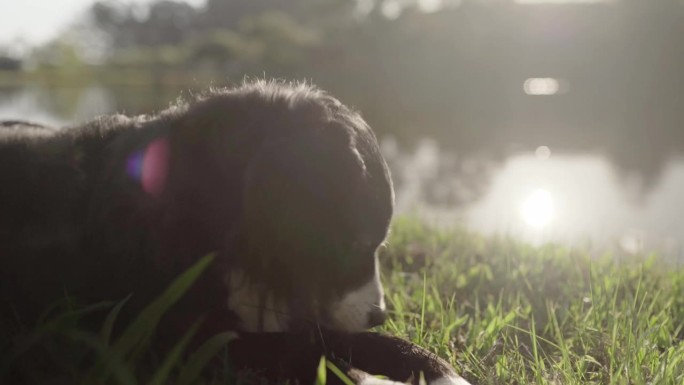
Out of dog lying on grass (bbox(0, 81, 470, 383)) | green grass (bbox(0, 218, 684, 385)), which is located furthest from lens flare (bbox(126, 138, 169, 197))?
green grass (bbox(0, 218, 684, 385))

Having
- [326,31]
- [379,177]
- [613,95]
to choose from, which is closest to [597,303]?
[379,177]

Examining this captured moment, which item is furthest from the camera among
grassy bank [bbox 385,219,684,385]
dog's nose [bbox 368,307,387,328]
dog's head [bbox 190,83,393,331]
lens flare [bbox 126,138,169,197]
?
grassy bank [bbox 385,219,684,385]

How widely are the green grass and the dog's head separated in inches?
11.4

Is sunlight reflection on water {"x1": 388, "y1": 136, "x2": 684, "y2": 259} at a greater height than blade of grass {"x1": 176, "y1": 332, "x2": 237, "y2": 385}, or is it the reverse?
blade of grass {"x1": 176, "y1": 332, "x2": 237, "y2": 385}

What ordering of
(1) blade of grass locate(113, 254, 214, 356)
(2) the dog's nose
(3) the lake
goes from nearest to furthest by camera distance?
(1) blade of grass locate(113, 254, 214, 356), (2) the dog's nose, (3) the lake

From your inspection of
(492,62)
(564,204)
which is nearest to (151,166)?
Result: (564,204)

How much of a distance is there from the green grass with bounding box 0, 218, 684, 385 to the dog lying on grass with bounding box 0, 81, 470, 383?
0.65ft

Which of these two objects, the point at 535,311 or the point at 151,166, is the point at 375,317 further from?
the point at 535,311

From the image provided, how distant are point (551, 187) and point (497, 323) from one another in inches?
317

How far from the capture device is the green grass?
2.13 metres

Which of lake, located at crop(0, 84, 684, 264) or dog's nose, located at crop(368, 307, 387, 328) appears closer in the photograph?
dog's nose, located at crop(368, 307, 387, 328)

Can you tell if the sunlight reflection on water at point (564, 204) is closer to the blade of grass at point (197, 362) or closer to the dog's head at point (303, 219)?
the dog's head at point (303, 219)

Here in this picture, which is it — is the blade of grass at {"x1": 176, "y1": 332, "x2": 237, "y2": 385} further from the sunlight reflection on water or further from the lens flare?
the sunlight reflection on water

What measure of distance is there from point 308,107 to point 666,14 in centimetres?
2928
